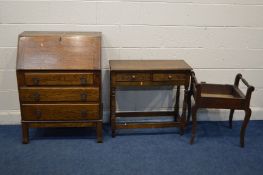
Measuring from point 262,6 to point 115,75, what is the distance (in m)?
1.79

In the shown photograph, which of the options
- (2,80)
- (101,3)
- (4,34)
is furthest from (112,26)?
(2,80)

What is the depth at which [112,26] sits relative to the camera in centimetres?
331

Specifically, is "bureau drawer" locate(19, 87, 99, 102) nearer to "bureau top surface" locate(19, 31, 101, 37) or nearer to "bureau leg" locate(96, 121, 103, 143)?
"bureau leg" locate(96, 121, 103, 143)

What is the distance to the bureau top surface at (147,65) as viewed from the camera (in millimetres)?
3025

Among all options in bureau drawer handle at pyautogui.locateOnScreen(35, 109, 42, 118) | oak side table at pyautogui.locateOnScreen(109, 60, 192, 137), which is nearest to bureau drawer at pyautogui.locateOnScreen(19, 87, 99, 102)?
bureau drawer handle at pyautogui.locateOnScreen(35, 109, 42, 118)

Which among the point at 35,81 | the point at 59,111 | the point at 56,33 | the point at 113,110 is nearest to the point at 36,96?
the point at 35,81

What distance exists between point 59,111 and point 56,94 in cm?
17

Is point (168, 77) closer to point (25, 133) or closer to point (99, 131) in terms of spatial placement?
point (99, 131)

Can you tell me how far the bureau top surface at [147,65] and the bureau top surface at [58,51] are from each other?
0.26 metres

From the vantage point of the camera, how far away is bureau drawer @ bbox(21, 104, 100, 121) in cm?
296

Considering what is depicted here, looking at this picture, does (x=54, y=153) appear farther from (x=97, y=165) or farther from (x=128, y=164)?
(x=128, y=164)

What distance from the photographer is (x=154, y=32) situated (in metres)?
3.38

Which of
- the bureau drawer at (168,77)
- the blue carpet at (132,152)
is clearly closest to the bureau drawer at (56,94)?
the blue carpet at (132,152)

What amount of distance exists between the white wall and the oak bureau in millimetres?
298
